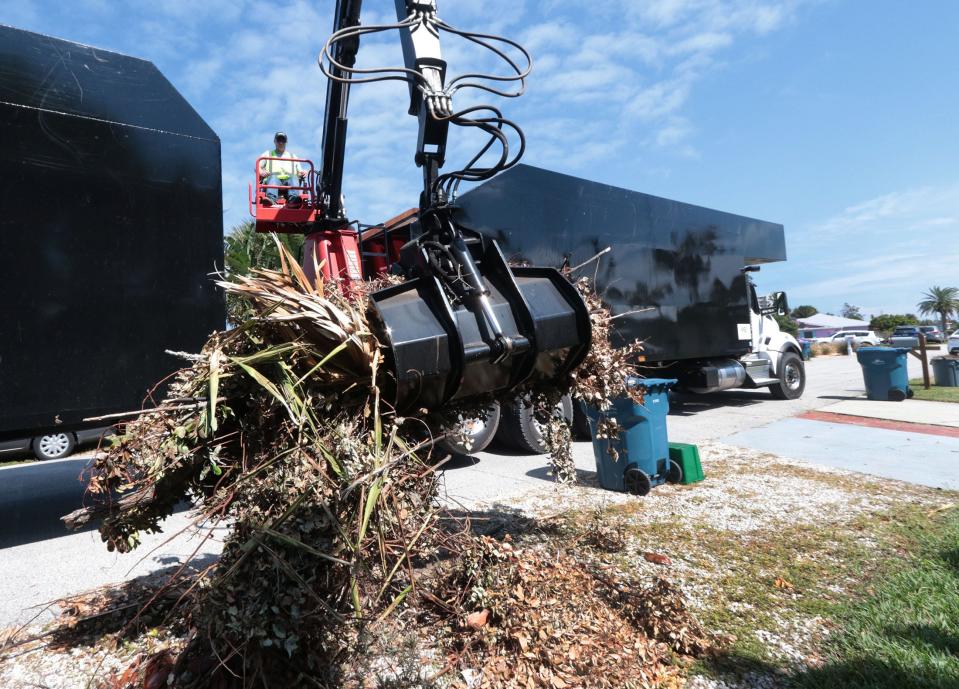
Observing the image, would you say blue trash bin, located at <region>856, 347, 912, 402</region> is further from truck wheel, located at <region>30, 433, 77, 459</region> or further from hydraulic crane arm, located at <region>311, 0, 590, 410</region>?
truck wheel, located at <region>30, 433, 77, 459</region>

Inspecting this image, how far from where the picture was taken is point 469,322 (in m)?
2.47

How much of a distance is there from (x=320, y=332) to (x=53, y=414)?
122 inches

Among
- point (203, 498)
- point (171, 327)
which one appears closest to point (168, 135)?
point (171, 327)

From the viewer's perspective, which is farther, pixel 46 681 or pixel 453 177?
pixel 453 177

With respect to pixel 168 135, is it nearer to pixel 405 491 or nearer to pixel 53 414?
pixel 53 414

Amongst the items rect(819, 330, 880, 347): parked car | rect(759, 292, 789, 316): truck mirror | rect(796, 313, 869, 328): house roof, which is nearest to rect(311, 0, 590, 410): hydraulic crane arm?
rect(759, 292, 789, 316): truck mirror

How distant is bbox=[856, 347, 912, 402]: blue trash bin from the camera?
447 inches

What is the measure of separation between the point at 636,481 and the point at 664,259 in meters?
4.64

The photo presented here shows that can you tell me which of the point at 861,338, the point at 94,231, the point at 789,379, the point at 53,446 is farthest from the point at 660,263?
the point at 861,338

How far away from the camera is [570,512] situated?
184 inches

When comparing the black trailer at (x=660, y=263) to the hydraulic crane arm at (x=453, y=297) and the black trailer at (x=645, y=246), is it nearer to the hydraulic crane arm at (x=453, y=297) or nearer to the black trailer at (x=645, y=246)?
the black trailer at (x=645, y=246)

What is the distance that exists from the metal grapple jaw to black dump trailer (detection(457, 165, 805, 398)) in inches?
117

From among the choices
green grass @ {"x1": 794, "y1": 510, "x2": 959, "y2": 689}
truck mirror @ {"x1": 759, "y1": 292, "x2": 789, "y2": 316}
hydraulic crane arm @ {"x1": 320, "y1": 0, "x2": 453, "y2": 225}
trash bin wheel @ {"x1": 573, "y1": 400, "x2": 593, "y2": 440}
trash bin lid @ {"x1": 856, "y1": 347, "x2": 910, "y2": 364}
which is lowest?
green grass @ {"x1": 794, "y1": 510, "x2": 959, "y2": 689}

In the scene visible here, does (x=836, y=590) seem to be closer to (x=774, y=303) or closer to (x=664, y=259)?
(x=664, y=259)
